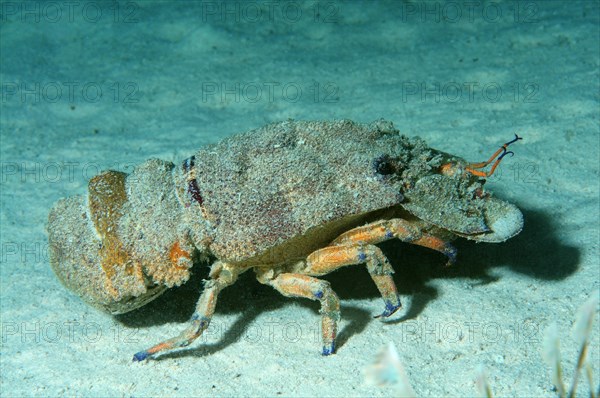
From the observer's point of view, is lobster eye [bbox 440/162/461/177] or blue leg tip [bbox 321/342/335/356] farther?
lobster eye [bbox 440/162/461/177]

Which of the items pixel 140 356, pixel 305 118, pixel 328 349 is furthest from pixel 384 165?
pixel 305 118

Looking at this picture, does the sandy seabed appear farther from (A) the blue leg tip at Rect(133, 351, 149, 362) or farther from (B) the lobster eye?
(B) the lobster eye

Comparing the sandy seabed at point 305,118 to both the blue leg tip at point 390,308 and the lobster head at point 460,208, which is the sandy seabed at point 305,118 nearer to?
the blue leg tip at point 390,308

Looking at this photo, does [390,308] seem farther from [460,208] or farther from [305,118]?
[305,118]

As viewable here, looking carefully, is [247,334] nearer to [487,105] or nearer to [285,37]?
[487,105]

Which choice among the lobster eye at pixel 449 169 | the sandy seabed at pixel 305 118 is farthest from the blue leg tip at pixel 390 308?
the lobster eye at pixel 449 169

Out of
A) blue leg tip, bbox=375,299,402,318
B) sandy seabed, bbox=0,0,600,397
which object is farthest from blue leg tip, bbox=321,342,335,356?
blue leg tip, bbox=375,299,402,318
